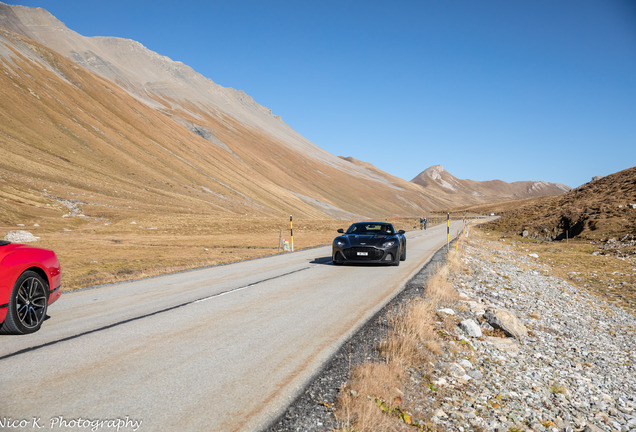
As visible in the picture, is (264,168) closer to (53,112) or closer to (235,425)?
(53,112)

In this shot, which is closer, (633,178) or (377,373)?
(377,373)

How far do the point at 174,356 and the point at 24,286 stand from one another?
298 cm

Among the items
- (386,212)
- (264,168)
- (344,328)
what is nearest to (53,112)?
(264,168)

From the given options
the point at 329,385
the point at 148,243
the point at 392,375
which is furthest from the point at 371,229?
the point at 148,243

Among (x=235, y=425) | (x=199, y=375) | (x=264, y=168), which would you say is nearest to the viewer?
(x=235, y=425)

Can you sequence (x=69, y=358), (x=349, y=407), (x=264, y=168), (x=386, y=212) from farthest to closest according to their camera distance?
1. (x=386, y=212)
2. (x=264, y=168)
3. (x=69, y=358)
4. (x=349, y=407)

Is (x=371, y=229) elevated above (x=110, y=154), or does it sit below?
below

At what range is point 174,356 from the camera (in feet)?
17.6

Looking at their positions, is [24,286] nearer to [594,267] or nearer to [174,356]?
[174,356]

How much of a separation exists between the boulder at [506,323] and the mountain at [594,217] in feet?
79.7

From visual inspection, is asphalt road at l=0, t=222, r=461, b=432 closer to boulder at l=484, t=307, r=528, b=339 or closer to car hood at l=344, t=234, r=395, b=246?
boulder at l=484, t=307, r=528, b=339

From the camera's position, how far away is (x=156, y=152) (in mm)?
106500

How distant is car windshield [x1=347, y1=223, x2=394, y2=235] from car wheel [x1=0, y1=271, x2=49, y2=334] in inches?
451

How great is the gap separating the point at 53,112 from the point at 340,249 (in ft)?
353
